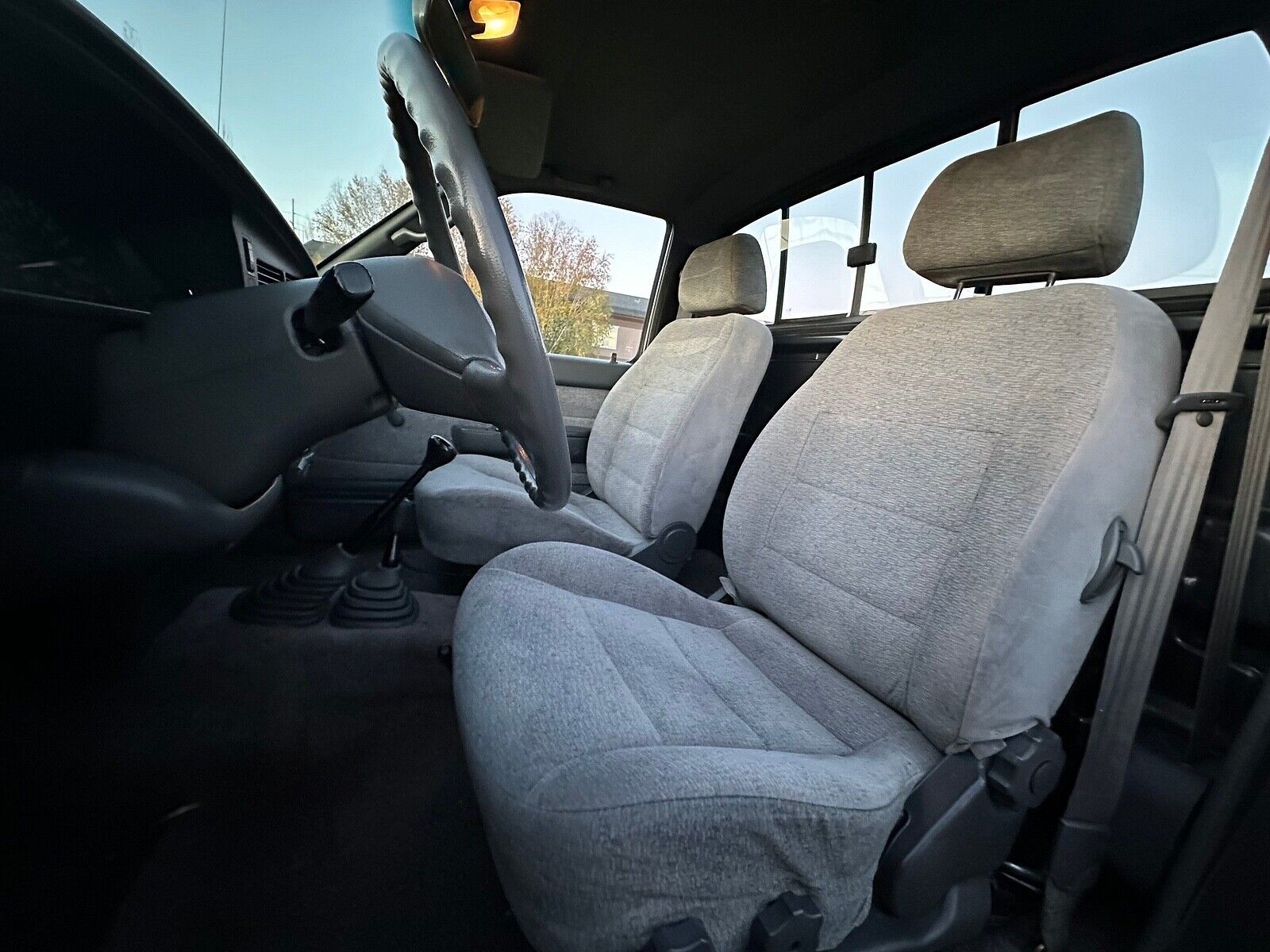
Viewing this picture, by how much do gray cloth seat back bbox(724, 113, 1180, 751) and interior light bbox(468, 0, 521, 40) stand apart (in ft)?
3.60

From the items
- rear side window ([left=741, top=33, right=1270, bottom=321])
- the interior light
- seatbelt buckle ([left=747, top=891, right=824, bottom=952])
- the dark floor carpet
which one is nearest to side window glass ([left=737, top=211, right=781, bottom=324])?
rear side window ([left=741, top=33, right=1270, bottom=321])

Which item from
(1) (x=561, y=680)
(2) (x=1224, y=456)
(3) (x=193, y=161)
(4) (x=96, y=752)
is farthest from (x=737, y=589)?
(4) (x=96, y=752)

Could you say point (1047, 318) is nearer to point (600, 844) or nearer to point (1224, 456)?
point (1224, 456)

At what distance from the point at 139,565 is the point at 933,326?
1219 mm

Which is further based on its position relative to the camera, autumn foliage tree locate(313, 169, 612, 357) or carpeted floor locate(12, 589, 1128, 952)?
autumn foliage tree locate(313, 169, 612, 357)

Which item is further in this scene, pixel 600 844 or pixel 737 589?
pixel 737 589

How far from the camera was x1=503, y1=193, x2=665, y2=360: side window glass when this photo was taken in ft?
7.75

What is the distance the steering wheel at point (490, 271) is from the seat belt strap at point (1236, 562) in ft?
2.82

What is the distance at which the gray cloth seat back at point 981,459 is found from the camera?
73 centimetres

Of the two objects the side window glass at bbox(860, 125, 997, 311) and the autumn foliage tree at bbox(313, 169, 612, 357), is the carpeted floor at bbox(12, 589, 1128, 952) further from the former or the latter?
the side window glass at bbox(860, 125, 997, 311)

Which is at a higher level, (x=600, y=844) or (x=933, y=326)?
(x=933, y=326)

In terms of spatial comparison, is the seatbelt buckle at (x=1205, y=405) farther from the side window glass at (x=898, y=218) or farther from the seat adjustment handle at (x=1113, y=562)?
the side window glass at (x=898, y=218)

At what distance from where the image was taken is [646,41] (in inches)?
61.9

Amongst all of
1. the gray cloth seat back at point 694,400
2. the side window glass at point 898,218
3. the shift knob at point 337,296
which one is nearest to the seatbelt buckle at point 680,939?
the shift knob at point 337,296
